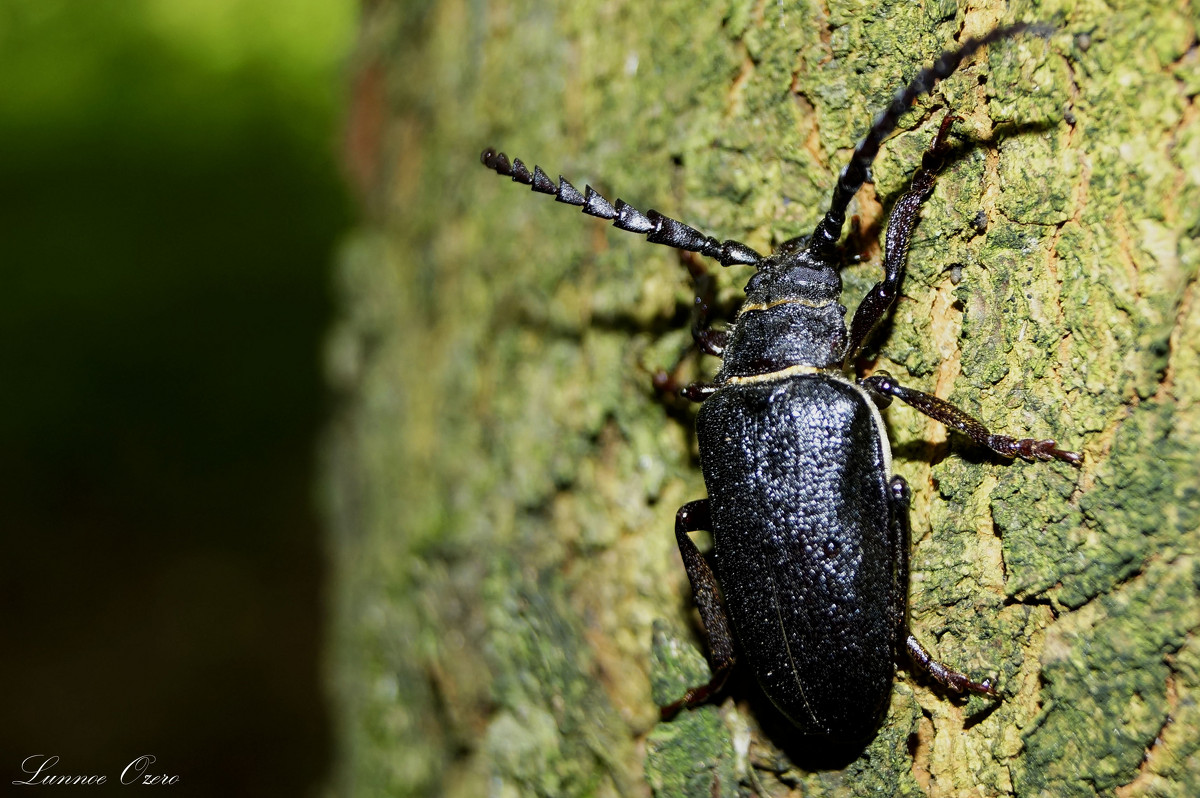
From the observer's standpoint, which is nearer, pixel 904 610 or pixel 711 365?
pixel 904 610

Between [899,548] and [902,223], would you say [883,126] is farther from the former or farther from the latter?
[899,548]

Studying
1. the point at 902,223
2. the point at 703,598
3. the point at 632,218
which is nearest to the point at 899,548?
the point at 703,598

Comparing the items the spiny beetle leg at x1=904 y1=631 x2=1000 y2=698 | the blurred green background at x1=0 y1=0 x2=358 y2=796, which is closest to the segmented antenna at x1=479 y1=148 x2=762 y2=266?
the spiny beetle leg at x1=904 y1=631 x2=1000 y2=698

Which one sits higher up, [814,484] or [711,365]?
[711,365]

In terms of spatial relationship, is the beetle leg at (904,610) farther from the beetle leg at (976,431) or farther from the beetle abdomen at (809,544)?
the beetle leg at (976,431)

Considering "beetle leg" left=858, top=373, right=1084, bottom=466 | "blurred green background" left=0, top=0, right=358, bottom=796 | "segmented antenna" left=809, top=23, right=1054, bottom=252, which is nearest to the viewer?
"segmented antenna" left=809, top=23, right=1054, bottom=252

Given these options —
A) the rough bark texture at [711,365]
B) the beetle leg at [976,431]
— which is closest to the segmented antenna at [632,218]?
the rough bark texture at [711,365]

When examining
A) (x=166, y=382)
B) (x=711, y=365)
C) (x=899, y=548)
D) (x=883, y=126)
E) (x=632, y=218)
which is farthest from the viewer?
(x=166, y=382)

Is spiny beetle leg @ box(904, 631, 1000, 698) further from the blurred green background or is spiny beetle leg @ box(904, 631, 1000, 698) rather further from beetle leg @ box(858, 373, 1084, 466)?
the blurred green background
